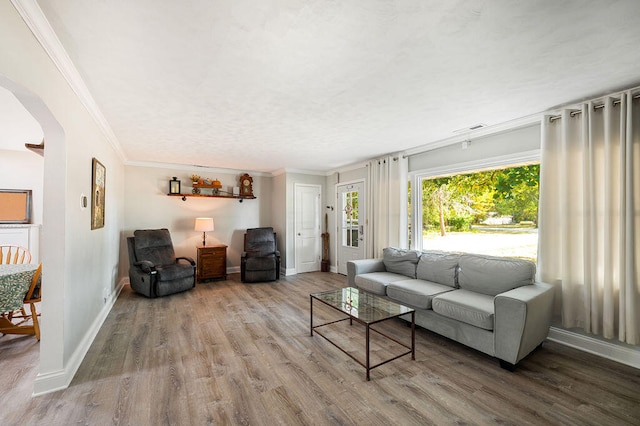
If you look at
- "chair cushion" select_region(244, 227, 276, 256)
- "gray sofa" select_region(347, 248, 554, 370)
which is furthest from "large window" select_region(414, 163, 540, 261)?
"chair cushion" select_region(244, 227, 276, 256)

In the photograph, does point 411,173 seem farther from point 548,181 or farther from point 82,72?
point 82,72

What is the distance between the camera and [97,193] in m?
2.95

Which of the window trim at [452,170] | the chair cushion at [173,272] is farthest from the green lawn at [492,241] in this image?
the chair cushion at [173,272]

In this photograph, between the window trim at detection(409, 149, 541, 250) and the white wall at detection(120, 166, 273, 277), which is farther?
the white wall at detection(120, 166, 273, 277)

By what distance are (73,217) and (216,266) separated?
3366mm

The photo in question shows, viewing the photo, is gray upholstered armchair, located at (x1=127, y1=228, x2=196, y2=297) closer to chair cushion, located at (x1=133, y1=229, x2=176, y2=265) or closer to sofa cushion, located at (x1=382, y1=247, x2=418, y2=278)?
chair cushion, located at (x1=133, y1=229, x2=176, y2=265)

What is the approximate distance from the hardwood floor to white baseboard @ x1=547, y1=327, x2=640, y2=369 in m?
0.09

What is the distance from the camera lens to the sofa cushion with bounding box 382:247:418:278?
3.75 meters

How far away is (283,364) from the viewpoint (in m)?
2.40

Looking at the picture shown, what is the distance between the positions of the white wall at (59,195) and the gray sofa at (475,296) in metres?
3.04

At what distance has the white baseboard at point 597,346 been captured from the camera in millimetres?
2354

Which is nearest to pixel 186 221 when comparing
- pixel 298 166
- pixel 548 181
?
pixel 298 166

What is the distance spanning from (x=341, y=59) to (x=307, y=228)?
15.1ft

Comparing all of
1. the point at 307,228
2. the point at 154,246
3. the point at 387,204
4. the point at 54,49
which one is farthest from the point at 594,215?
the point at 154,246
